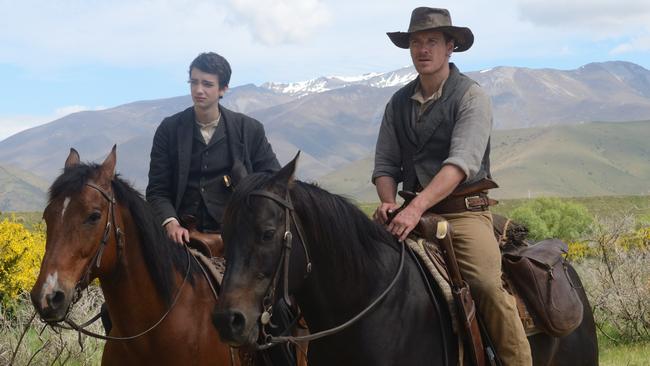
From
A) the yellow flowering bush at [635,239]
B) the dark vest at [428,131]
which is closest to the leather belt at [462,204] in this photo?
the dark vest at [428,131]

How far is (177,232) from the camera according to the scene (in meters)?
5.78

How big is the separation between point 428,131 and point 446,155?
20 centimetres

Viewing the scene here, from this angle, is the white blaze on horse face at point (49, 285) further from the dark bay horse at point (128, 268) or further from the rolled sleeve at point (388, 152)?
the rolled sleeve at point (388, 152)

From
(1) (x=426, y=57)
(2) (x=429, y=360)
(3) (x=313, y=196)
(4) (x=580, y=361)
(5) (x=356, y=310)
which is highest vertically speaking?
(1) (x=426, y=57)

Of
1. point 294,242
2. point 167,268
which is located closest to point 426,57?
point 294,242

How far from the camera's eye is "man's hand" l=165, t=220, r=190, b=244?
5.71 meters

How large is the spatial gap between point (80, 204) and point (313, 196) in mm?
1636

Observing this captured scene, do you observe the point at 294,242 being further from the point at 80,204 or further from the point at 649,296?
the point at 649,296

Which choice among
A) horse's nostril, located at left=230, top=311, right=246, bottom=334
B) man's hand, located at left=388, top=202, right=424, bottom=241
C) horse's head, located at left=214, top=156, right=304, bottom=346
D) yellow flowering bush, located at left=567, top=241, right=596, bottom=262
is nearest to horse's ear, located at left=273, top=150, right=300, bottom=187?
horse's head, located at left=214, top=156, right=304, bottom=346

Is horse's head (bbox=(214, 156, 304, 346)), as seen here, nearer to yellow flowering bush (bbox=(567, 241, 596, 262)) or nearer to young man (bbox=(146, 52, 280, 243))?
young man (bbox=(146, 52, 280, 243))

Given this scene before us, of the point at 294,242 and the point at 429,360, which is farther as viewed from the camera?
the point at 429,360

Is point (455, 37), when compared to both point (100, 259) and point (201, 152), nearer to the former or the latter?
point (201, 152)

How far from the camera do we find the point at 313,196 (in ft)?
13.1

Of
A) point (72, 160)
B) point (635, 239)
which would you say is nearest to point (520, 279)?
point (72, 160)
